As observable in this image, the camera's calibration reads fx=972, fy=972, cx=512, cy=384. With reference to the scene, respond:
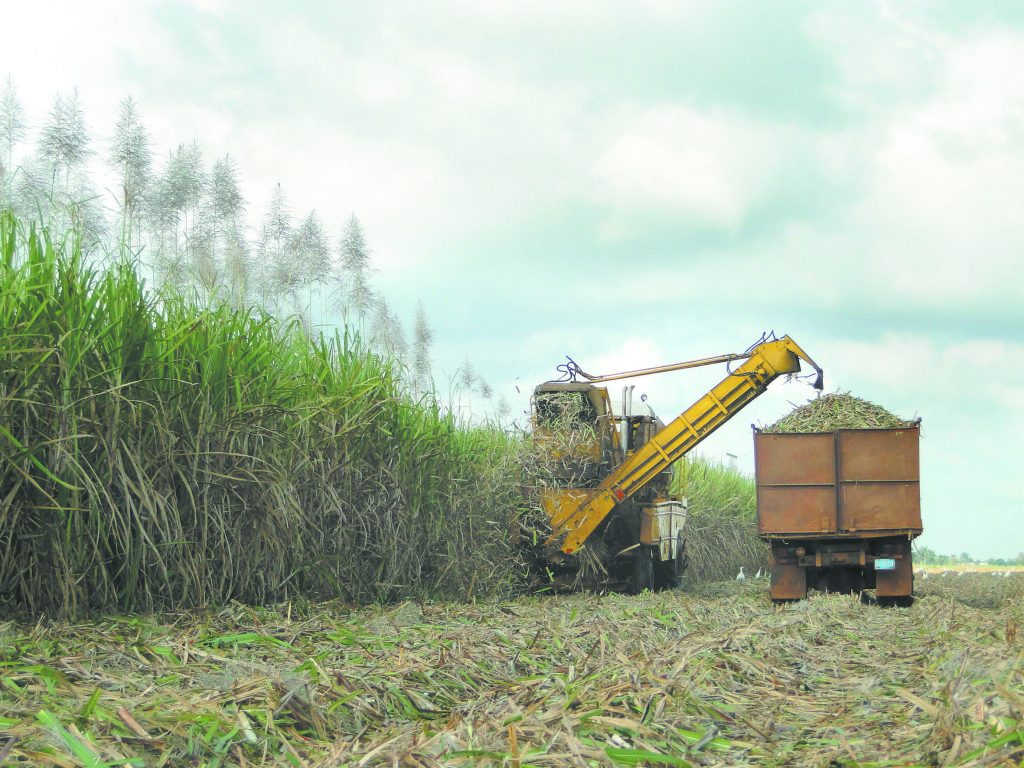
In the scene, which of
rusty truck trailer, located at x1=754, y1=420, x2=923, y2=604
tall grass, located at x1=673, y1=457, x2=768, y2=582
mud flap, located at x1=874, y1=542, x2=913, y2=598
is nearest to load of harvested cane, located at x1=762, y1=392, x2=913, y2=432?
rusty truck trailer, located at x1=754, y1=420, x2=923, y2=604

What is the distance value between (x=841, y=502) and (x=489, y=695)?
962 centimetres

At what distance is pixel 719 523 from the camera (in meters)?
26.0

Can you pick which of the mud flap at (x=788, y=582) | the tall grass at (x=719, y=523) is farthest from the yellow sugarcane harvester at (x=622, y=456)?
the tall grass at (x=719, y=523)

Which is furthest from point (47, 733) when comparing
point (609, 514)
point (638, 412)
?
point (638, 412)

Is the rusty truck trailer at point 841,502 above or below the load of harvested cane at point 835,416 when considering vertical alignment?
→ below

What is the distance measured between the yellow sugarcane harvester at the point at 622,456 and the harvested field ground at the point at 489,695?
22.5 ft

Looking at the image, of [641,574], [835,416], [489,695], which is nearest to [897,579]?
[835,416]

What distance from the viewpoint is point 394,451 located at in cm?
948

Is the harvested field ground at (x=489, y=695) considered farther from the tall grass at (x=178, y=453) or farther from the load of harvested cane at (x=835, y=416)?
the load of harvested cane at (x=835, y=416)

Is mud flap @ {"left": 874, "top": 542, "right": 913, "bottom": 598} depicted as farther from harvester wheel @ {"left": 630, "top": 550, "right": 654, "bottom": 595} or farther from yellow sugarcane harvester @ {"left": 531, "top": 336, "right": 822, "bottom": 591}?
harvester wheel @ {"left": 630, "top": 550, "right": 654, "bottom": 595}

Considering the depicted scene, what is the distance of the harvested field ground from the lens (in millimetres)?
3154

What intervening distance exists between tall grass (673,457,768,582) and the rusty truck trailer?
9525 mm

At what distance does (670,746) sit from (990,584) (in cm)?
1715

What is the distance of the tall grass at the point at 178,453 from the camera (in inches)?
224
